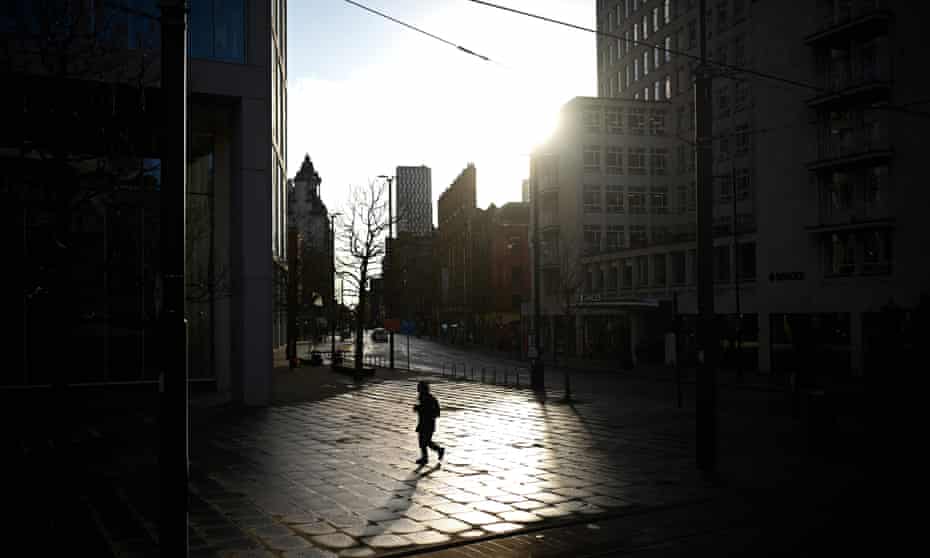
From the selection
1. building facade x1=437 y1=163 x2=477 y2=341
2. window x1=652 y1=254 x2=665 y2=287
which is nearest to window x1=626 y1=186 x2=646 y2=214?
window x1=652 y1=254 x2=665 y2=287

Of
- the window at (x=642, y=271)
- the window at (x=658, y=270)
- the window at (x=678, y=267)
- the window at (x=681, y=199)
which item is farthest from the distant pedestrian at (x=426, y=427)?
the window at (x=681, y=199)

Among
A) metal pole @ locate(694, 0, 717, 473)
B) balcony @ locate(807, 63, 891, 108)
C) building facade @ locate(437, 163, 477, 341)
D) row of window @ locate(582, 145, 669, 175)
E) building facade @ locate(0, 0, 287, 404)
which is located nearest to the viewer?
metal pole @ locate(694, 0, 717, 473)

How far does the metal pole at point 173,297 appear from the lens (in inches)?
266

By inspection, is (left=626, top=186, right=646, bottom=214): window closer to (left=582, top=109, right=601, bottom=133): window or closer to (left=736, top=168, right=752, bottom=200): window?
(left=582, top=109, right=601, bottom=133): window

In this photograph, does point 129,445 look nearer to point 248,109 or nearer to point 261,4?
point 248,109

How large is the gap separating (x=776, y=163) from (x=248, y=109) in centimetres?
2757

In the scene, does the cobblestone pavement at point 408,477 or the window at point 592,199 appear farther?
the window at point 592,199

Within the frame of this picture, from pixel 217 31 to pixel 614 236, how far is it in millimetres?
A: 43526

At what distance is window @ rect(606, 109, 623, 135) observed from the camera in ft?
205

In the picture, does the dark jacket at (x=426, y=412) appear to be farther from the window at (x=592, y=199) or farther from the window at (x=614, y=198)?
the window at (x=614, y=198)

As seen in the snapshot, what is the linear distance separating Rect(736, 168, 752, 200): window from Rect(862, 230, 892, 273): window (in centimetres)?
1915

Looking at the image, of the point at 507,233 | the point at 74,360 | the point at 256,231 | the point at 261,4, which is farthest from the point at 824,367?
the point at 507,233

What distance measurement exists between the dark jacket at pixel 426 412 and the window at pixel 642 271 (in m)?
41.7

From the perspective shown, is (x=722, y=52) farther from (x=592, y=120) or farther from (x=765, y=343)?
(x=765, y=343)
